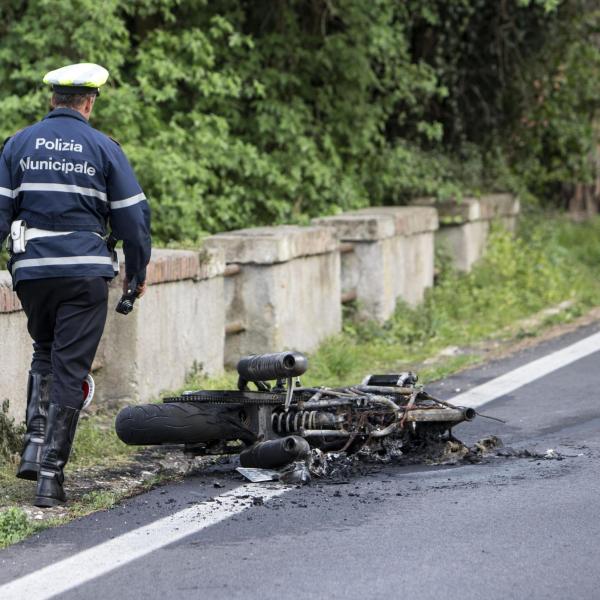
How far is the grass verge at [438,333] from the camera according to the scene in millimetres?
6340

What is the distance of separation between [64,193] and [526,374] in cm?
420

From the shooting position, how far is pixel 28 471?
602cm

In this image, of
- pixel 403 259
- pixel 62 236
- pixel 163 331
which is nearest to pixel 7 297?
pixel 62 236

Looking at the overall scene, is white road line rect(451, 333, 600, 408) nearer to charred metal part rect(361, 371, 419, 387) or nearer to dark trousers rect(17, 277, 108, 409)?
charred metal part rect(361, 371, 419, 387)

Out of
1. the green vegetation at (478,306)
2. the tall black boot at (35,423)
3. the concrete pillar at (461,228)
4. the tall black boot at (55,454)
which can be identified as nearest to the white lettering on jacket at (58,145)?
the tall black boot at (35,423)

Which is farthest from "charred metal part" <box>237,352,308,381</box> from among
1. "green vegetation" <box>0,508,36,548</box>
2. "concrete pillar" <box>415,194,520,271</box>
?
"concrete pillar" <box>415,194,520,271</box>

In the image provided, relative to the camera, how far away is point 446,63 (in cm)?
1591

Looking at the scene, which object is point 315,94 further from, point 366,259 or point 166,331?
point 166,331

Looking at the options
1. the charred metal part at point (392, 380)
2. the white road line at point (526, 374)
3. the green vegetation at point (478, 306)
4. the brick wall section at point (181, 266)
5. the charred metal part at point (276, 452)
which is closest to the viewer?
the charred metal part at point (276, 452)

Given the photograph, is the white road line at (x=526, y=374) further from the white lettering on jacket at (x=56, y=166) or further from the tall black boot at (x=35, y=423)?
the white lettering on jacket at (x=56, y=166)

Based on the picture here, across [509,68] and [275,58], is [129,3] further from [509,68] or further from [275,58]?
[509,68]

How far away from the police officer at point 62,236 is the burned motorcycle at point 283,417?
443 millimetres

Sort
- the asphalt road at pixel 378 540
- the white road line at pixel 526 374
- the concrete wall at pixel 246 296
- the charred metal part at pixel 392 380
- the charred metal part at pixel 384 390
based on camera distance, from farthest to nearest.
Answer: the white road line at pixel 526 374, the concrete wall at pixel 246 296, the charred metal part at pixel 392 380, the charred metal part at pixel 384 390, the asphalt road at pixel 378 540

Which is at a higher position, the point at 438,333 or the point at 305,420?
the point at 305,420
